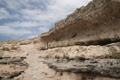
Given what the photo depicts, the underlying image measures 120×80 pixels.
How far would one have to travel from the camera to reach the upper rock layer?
4.88 metres

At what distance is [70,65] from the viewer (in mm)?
5273

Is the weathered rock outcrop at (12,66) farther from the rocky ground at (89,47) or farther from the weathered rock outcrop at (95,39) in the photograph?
the weathered rock outcrop at (95,39)

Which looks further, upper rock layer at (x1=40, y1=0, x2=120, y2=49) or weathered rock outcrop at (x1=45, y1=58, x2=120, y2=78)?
upper rock layer at (x1=40, y1=0, x2=120, y2=49)

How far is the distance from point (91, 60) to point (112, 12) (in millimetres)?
2642

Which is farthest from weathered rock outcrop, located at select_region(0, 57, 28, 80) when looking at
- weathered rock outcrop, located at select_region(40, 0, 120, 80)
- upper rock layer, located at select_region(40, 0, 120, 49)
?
upper rock layer, located at select_region(40, 0, 120, 49)

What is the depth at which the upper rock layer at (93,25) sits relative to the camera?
488 cm

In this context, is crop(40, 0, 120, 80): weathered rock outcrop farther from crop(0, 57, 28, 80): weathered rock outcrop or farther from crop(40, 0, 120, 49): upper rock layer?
crop(0, 57, 28, 80): weathered rock outcrop

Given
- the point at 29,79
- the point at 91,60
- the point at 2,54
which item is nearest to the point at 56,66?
the point at 29,79

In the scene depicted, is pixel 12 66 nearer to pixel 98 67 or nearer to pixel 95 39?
pixel 95 39

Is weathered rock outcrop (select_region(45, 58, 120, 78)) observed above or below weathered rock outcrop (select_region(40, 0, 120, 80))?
below

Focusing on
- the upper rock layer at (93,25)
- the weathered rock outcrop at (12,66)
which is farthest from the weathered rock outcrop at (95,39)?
the weathered rock outcrop at (12,66)

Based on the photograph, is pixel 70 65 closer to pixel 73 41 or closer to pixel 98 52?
pixel 98 52

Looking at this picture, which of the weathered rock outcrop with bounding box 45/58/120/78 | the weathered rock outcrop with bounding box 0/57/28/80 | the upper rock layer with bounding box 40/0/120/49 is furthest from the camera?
the weathered rock outcrop with bounding box 0/57/28/80

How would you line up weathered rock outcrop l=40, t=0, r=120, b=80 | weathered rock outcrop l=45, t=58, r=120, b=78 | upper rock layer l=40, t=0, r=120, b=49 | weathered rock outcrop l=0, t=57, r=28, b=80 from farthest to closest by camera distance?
weathered rock outcrop l=0, t=57, r=28, b=80 → upper rock layer l=40, t=0, r=120, b=49 → weathered rock outcrop l=40, t=0, r=120, b=80 → weathered rock outcrop l=45, t=58, r=120, b=78
